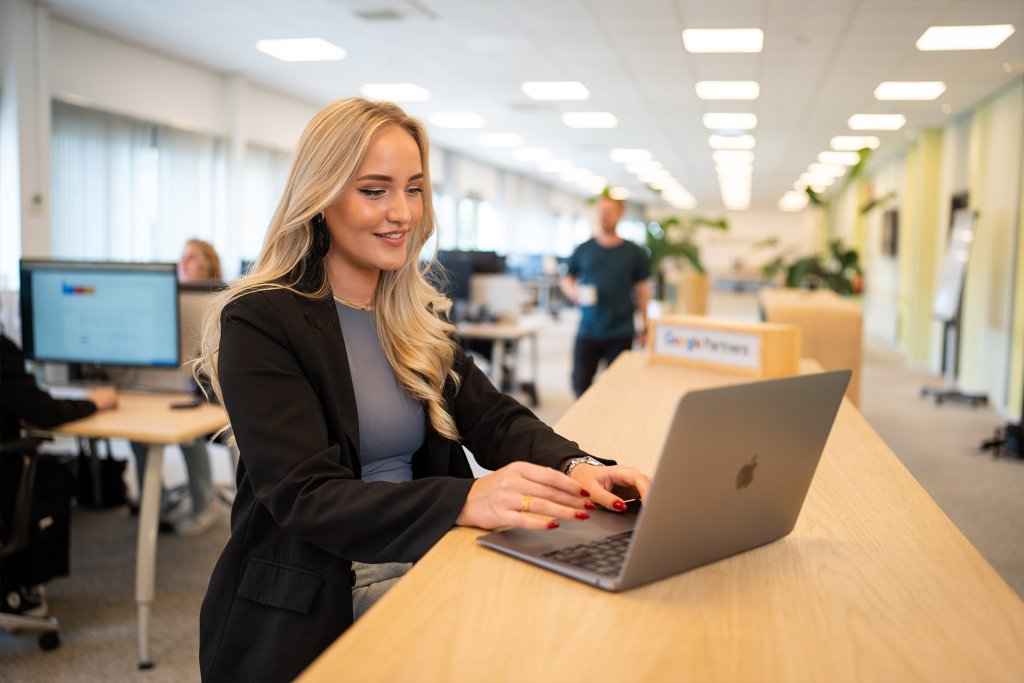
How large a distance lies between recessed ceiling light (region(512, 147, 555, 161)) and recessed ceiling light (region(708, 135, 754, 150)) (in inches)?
107

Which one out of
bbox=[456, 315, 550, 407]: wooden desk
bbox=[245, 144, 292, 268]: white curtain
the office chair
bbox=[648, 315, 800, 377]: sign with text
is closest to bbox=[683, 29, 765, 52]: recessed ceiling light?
bbox=[456, 315, 550, 407]: wooden desk

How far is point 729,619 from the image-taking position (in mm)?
953

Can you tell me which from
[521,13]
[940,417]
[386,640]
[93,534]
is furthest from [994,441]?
[386,640]

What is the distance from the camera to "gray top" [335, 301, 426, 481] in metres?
1.50

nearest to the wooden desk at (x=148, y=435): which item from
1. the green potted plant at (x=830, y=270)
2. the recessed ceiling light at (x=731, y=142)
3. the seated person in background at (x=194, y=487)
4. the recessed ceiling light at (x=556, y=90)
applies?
the seated person in background at (x=194, y=487)

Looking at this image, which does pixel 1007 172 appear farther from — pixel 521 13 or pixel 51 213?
Result: pixel 51 213

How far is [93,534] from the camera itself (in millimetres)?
3770

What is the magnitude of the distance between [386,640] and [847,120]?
9.98m

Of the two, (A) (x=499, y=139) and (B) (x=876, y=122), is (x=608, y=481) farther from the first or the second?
(A) (x=499, y=139)

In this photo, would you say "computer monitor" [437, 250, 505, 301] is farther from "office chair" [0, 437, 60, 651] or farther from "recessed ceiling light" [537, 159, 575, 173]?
"recessed ceiling light" [537, 159, 575, 173]

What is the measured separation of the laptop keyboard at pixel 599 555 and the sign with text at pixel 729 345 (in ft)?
5.49

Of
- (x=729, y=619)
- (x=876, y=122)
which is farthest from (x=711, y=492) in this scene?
(x=876, y=122)

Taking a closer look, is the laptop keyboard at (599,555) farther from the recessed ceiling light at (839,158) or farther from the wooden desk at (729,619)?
the recessed ceiling light at (839,158)

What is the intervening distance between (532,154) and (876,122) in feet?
19.1
